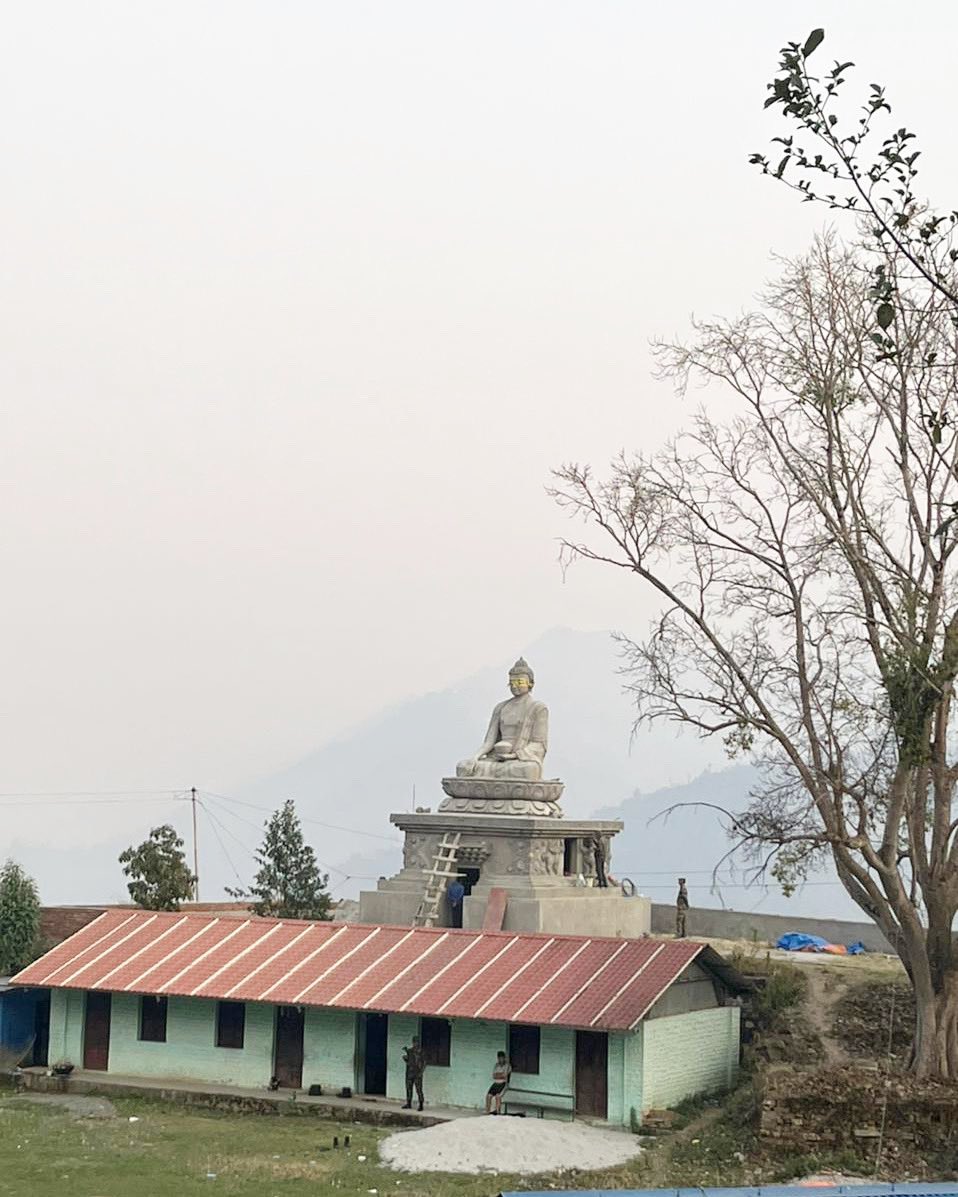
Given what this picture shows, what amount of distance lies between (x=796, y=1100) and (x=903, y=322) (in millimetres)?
12448

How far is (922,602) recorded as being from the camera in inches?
1086

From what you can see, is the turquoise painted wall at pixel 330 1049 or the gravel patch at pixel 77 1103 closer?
the gravel patch at pixel 77 1103

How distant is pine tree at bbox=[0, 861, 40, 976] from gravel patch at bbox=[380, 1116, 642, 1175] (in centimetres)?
1367

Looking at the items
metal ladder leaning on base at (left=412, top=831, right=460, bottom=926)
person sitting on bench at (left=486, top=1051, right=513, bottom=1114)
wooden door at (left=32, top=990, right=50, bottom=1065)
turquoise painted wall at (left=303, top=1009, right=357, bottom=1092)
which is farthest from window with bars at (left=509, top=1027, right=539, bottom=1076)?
wooden door at (left=32, top=990, right=50, bottom=1065)

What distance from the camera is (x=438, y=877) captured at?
124 feet

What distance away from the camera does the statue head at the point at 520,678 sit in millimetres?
42344

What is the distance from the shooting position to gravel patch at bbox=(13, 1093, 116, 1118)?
2958 cm

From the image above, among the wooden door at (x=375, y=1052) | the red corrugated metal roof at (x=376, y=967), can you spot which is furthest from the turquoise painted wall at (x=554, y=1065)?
the wooden door at (x=375, y=1052)

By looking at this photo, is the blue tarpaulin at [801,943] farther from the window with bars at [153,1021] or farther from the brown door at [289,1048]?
the window with bars at [153,1021]

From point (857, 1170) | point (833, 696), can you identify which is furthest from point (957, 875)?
point (857, 1170)

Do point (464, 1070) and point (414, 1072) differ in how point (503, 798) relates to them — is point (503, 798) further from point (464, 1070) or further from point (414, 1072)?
point (414, 1072)

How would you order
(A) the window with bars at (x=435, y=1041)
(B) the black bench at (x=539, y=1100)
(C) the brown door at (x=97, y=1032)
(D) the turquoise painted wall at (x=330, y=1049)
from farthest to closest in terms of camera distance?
(C) the brown door at (x=97, y=1032) → (D) the turquoise painted wall at (x=330, y=1049) → (A) the window with bars at (x=435, y=1041) → (B) the black bench at (x=539, y=1100)

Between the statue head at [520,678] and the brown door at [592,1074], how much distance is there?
13.9 meters

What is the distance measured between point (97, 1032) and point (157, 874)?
8654mm
